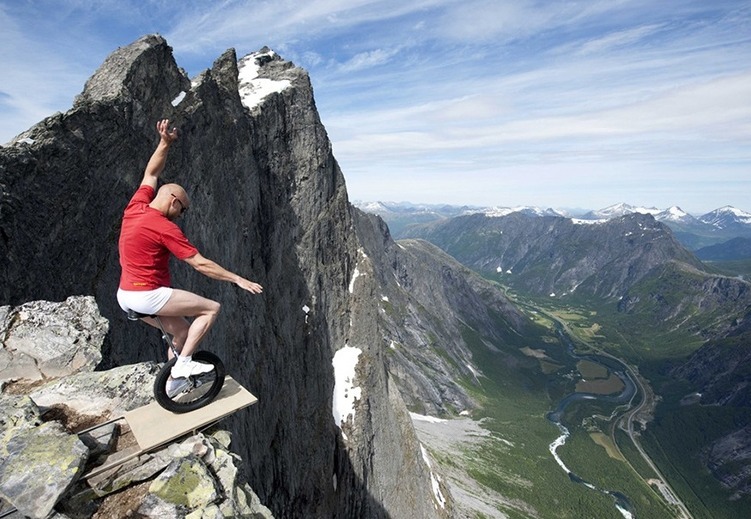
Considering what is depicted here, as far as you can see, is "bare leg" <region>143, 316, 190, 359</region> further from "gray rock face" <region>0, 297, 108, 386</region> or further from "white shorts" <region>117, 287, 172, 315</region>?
"gray rock face" <region>0, 297, 108, 386</region>

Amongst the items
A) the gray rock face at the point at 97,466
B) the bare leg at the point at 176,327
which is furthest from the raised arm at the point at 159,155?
the gray rock face at the point at 97,466

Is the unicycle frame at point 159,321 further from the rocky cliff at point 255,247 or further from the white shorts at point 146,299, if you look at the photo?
the rocky cliff at point 255,247

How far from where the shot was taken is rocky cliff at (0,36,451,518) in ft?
68.6

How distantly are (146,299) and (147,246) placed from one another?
133cm

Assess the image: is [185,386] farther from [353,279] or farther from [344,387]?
[353,279]

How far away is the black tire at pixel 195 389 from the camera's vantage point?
10891 millimetres

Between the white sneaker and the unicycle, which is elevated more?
the white sneaker

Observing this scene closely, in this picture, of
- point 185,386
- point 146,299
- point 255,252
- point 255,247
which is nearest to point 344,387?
point 255,252

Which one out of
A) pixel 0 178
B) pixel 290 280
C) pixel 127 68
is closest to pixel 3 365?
pixel 0 178

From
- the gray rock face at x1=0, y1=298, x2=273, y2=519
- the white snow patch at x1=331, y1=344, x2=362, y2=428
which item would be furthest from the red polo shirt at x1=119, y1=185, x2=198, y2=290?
the white snow patch at x1=331, y1=344, x2=362, y2=428

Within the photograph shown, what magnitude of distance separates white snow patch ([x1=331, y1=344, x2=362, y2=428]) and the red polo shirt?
5390 cm

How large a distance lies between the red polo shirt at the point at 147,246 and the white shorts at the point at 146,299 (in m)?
0.14

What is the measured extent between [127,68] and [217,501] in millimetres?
29254

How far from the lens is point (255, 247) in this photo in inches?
1950
